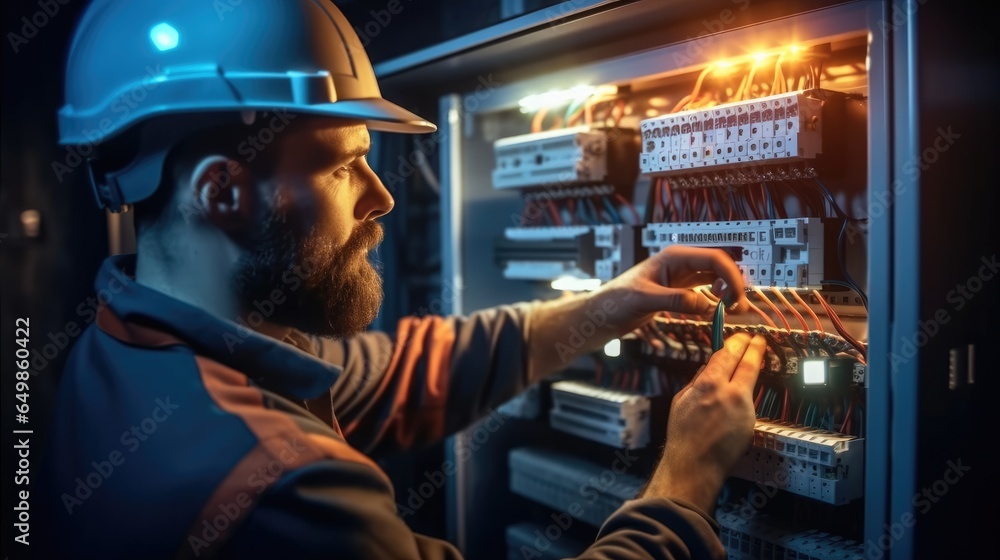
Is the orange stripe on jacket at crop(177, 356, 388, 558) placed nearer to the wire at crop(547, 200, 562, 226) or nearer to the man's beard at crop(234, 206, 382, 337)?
the man's beard at crop(234, 206, 382, 337)

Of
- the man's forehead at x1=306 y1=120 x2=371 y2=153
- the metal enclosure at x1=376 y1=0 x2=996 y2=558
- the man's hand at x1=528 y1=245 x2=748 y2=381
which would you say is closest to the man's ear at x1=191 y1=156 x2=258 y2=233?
the man's forehead at x1=306 y1=120 x2=371 y2=153

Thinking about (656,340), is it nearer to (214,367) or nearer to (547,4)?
(547,4)

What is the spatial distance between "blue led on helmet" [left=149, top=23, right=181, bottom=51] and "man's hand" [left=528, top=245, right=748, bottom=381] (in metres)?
0.74

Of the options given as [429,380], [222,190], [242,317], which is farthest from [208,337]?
[429,380]

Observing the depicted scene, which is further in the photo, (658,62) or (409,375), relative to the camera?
(409,375)

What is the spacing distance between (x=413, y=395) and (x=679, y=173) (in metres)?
0.63

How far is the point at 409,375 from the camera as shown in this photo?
4.58 feet

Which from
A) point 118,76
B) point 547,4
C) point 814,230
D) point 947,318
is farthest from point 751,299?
point 118,76

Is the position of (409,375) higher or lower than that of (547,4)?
lower

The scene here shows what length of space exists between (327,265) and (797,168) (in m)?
0.68

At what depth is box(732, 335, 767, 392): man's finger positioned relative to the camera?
1.02 metres

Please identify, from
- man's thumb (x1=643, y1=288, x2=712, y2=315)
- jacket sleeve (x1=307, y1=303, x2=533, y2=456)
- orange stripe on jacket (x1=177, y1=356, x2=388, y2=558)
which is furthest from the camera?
jacket sleeve (x1=307, y1=303, x2=533, y2=456)

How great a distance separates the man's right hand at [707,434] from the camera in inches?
37.3

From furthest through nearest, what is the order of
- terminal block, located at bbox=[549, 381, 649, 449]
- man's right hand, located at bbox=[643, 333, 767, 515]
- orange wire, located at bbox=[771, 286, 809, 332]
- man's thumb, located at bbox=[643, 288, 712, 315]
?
terminal block, located at bbox=[549, 381, 649, 449]
man's thumb, located at bbox=[643, 288, 712, 315]
orange wire, located at bbox=[771, 286, 809, 332]
man's right hand, located at bbox=[643, 333, 767, 515]
